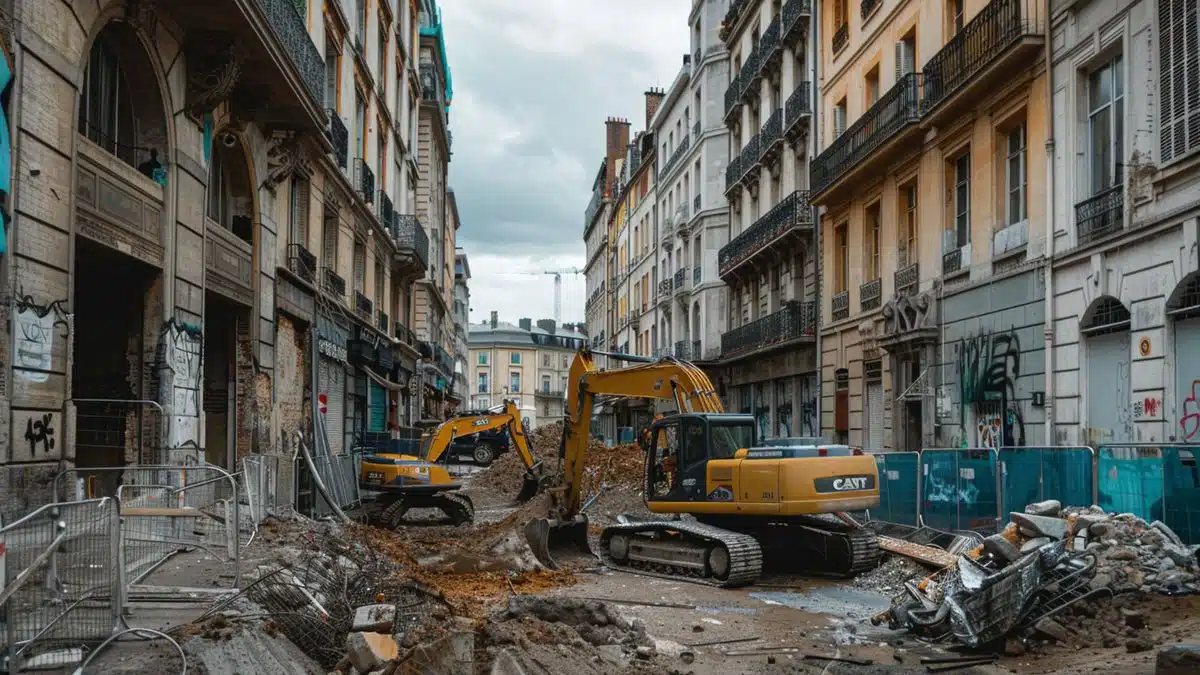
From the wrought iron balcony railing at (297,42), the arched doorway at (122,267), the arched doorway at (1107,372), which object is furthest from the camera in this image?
the wrought iron balcony railing at (297,42)

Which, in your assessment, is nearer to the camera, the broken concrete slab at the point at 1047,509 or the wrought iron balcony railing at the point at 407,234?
the broken concrete slab at the point at 1047,509

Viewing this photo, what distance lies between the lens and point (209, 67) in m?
13.4

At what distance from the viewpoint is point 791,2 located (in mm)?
28172

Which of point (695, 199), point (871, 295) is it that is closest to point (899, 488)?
point (871, 295)

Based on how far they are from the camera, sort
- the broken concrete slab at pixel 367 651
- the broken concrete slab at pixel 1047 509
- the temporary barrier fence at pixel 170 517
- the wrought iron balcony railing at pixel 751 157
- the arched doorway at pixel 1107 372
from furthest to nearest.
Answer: the wrought iron balcony railing at pixel 751 157 → the arched doorway at pixel 1107 372 → the broken concrete slab at pixel 1047 509 → the temporary barrier fence at pixel 170 517 → the broken concrete slab at pixel 367 651

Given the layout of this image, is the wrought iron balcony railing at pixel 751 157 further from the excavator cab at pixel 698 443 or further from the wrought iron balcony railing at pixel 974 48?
the excavator cab at pixel 698 443

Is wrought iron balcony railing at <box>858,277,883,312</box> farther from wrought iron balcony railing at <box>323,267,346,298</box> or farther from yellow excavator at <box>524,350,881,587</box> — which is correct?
wrought iron balcony railing at <box>323,267,346,298</box>

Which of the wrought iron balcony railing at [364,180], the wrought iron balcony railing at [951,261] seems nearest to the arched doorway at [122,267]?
the wrought iron balcony railing at [364,180]

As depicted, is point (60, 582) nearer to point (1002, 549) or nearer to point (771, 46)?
point (1002, 549)

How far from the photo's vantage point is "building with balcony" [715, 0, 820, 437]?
2748 cm

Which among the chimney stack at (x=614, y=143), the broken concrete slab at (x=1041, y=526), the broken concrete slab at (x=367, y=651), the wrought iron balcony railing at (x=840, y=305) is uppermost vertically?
the chimney stack at (x=614, y=143)

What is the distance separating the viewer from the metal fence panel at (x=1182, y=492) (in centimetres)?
1016

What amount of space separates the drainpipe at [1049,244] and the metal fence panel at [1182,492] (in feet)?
15.0

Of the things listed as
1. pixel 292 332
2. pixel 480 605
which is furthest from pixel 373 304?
pixel 480 605
